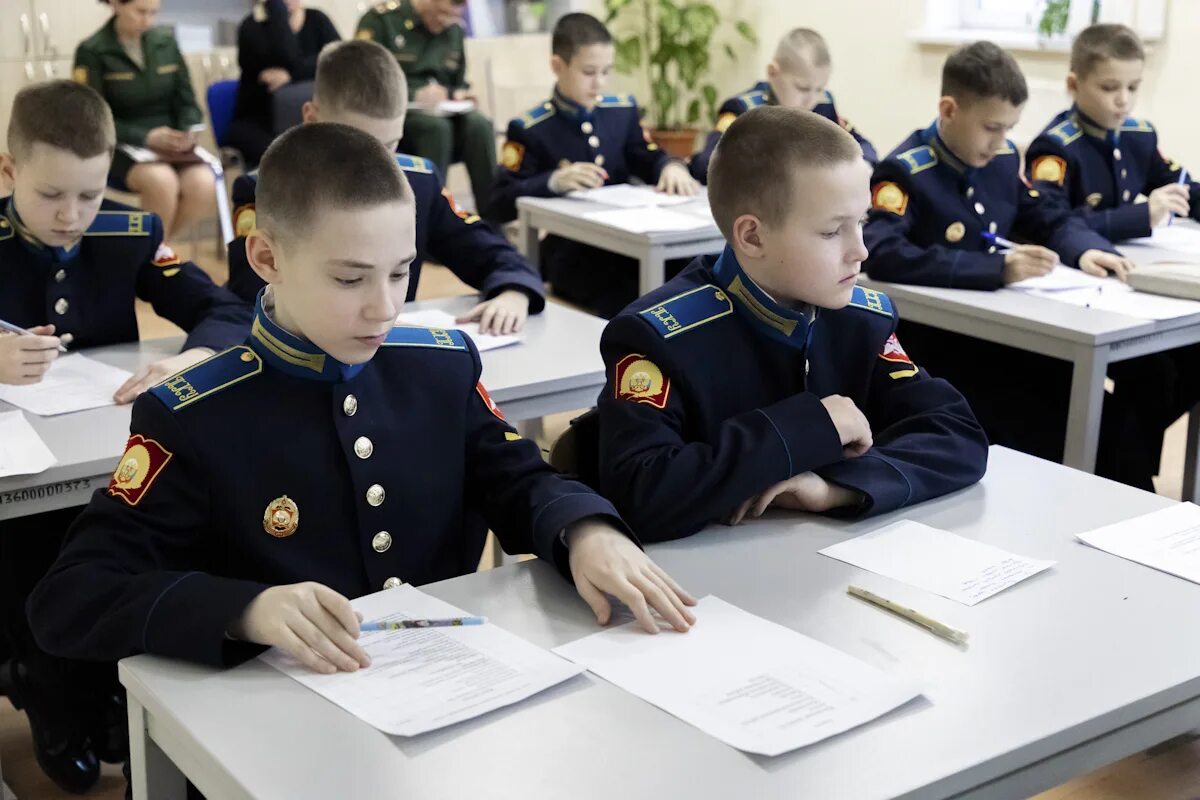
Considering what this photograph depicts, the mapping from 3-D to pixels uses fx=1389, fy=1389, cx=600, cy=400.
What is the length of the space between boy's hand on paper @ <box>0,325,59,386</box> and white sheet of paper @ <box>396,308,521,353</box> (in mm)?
566

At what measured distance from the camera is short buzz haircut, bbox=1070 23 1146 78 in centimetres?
348

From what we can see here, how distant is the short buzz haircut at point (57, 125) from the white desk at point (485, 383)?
0.36m

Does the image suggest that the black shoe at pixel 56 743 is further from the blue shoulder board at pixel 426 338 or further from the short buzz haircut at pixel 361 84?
the short buzz haircut at pixel 361 84

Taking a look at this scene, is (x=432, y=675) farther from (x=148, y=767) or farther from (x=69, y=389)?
(x=69, y=389)

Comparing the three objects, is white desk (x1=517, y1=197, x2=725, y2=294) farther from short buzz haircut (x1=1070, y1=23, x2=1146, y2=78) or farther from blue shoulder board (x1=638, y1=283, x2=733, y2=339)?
blue shoulder board (x1=638, y1=283, x2=733, y2=339)

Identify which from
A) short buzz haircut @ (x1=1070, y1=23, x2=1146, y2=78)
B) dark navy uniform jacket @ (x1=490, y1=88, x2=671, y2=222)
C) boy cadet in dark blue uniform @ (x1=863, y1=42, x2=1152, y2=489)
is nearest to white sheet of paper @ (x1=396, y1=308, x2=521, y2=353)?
boy cadet in dark blue uniform @ (x1=863, y1=42, x2=1152, y2=489)

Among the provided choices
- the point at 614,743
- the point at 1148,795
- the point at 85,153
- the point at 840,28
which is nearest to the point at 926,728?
the point at 614,743

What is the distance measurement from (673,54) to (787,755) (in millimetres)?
6273

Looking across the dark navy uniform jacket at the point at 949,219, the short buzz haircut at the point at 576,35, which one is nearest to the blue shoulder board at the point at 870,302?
the dark navy uniform jacket at the point at 949,219

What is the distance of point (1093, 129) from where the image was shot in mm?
3623

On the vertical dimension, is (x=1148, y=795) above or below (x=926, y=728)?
below

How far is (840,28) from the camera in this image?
255 inches

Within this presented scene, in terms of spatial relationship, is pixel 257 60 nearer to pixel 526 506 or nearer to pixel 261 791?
pixel 526 506

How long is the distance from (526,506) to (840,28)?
5429 millimetres
